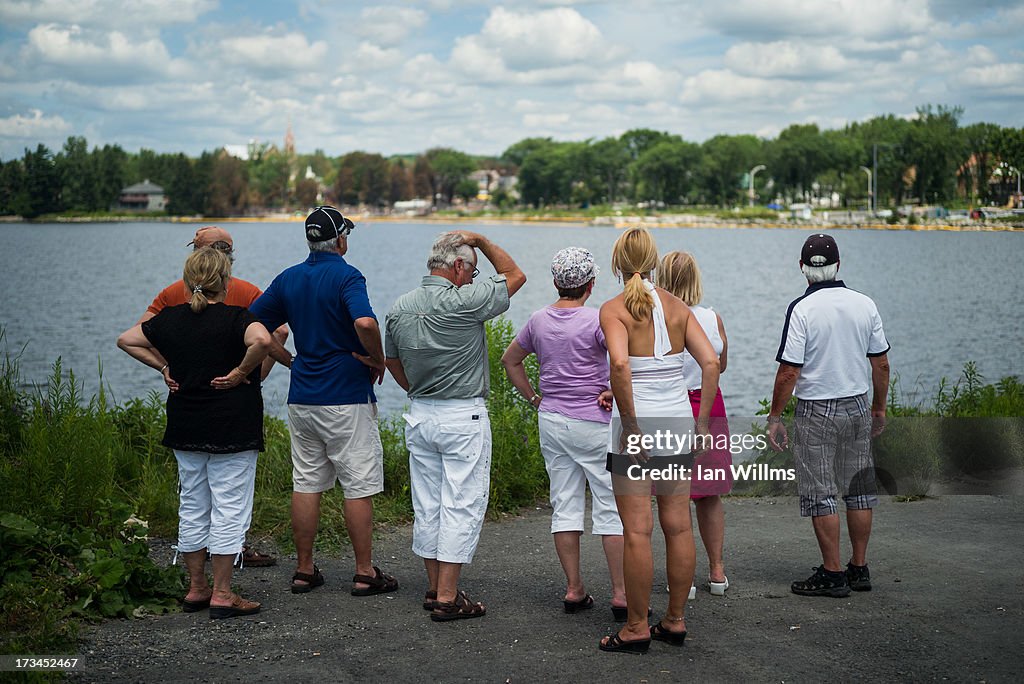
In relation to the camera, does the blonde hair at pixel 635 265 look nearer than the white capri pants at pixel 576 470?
Yes

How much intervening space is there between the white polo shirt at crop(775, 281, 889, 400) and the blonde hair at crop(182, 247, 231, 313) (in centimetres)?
329

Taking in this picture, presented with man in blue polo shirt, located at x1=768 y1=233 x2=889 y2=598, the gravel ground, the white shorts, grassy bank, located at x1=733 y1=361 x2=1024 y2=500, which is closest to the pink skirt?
man in blue polo shirt, located at x1=768 y1=233 x2=889 y2=598

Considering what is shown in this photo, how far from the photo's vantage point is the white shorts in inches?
237

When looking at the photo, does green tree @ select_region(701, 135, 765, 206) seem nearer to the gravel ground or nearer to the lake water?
the lake water

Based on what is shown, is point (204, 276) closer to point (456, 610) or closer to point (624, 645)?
point (456, 610)

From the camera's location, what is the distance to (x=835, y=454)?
20.1 feet

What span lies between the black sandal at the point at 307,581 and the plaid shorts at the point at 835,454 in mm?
3034

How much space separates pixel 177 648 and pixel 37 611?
83 cm

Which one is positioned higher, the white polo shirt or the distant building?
the distant building

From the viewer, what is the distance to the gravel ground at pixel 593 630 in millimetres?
4934

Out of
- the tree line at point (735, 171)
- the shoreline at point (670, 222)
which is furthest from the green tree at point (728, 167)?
the shoreline at point (670, 222)

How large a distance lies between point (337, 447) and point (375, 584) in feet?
2.92

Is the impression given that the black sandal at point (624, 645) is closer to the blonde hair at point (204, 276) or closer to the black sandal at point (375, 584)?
the black sandal at point (375, 584)

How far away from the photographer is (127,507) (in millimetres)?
6605
